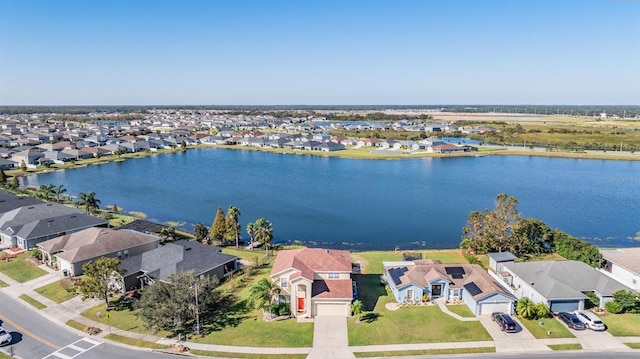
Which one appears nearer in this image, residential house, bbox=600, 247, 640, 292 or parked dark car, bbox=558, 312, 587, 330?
parked dark car, bbox=558, 312, 587, 330

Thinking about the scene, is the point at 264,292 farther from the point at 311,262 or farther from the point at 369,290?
the point at 369,290

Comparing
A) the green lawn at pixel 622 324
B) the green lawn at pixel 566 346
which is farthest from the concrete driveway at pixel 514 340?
the green lawn at pixel 622 324

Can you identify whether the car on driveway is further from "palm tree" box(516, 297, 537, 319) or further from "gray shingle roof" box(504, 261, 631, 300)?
"gray shingle roof" box(504, 261, 631, 300)

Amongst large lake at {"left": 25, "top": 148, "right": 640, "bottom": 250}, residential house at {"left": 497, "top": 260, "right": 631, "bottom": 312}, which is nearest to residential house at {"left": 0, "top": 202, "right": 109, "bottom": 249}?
large lake at {"left": 25, "top": 148, "right": 640, "bottom": 250}

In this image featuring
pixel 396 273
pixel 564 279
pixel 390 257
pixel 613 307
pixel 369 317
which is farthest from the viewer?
pixel 390 257

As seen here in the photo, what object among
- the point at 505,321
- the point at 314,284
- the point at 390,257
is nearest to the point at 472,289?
the point at 505,321

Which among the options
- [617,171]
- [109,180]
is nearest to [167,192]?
[109,180]
